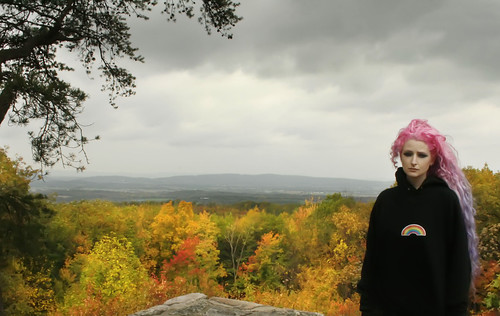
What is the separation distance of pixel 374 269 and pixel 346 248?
822 inches

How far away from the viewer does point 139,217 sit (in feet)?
96.4

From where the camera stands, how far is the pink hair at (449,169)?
2297 mm

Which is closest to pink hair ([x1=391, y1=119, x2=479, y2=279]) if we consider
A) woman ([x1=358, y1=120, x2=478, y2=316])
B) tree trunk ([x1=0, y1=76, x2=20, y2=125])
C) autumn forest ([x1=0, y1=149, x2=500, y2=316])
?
woman ([x1=358, y1=120, x2=478, y2=316])

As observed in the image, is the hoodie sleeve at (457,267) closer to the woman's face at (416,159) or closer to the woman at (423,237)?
the woman at (423,237)

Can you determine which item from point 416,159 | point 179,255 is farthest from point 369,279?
point 179,255

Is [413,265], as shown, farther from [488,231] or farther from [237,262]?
[237,262]

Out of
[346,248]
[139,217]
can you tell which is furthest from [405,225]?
[139,217]

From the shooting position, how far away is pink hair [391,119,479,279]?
2297mm

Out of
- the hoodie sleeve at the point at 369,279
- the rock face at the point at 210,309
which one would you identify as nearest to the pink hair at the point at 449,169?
the hoodie sleeve at the point at 369,279

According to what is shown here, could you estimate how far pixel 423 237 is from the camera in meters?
2.25

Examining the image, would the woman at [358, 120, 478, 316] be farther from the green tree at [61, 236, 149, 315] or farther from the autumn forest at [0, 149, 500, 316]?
the green tree at [61, 236, 149, 315]

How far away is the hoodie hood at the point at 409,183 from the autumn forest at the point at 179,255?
483 centimetres

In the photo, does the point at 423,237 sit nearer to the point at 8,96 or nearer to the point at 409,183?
the point at 409,183

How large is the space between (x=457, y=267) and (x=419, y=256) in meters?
0.20
